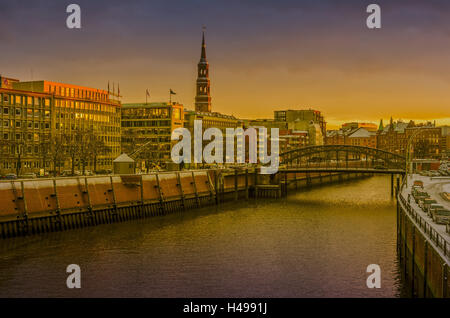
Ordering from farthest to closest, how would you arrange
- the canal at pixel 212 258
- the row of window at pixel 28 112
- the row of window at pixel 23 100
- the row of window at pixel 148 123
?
the row of window at pixel 148 123
the row of window at pixel 28 112
the row of window at pixel 23 100
the canal at pixel 212 258

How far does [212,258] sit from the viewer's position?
51219 mm

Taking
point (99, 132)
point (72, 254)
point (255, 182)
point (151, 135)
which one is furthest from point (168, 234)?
point (151, 135)

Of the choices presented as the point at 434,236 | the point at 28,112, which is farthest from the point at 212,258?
the point at 28,112

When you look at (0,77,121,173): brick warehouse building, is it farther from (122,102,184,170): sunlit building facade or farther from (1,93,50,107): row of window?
(122,102,184,170): sunlit building facade

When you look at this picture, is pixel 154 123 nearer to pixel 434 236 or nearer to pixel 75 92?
pixel 75 92

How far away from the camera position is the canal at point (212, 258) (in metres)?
41.5

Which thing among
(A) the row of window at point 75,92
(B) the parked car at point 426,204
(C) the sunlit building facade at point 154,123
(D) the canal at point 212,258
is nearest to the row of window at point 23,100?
(A) the row of window at point 75,92

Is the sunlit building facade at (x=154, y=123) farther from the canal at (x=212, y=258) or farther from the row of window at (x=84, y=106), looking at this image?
the canal at (x=212, y=258)

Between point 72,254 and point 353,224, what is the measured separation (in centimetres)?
3735

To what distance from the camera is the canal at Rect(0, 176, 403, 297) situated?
4147 centimetres

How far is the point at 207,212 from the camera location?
285ft

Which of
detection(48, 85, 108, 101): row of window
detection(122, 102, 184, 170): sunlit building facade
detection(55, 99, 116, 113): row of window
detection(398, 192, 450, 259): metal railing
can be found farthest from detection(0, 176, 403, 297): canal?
detection(122, 102, 184, 170): sunlit building facade

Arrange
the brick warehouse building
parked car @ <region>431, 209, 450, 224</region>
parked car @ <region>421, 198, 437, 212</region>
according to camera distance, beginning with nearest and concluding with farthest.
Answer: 1. parked car @ <region>431, 209, 450, 224</region>
2. parked car @ <region>421, 198, 437, 212</region>
3. the brick warehouse building

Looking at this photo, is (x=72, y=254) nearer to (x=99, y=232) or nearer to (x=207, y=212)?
(x=99, y=232)
